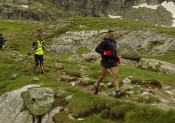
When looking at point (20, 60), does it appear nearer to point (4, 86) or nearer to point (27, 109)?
point (4, 86)

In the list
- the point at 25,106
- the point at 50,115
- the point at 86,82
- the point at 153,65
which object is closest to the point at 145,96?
the point at 86,82

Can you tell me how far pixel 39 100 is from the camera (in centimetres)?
2189

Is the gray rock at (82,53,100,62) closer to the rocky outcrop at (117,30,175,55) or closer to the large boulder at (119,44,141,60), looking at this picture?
the large boulder at (119,44,141,60)

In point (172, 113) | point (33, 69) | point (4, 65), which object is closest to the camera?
point (172, 113)

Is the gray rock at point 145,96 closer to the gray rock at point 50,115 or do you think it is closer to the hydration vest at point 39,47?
the gray rock at point 50,115

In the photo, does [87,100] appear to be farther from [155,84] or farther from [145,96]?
[155,84]

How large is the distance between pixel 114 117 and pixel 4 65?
1847cm

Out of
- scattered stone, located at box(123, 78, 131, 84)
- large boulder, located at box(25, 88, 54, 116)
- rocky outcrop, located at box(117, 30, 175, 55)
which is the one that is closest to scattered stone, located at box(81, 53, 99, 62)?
rocky outcrop, located at box(117, 30, 175, 55)

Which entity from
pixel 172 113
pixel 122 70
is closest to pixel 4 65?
pixel 122 70

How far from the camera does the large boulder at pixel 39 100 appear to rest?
70.6ft

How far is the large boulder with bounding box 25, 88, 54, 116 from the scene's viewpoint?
21.5 m

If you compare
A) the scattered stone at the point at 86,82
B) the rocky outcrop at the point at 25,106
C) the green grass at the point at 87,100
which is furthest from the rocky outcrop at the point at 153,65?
the rocky outcrop at the point at 25,106

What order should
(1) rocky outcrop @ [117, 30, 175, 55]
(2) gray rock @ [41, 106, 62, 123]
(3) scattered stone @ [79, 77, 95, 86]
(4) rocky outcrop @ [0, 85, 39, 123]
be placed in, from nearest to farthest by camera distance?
(2) gray rock @ [41, 106, 62, 123] → (4) rocky outcrop @ [0, 85, 39, 123] → (3) scattered stone @ [79, 77, 95, 86] → (1) rocky outcrop @ [117, 30, 175, 55]

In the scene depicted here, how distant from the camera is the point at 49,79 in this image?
92.2ft
